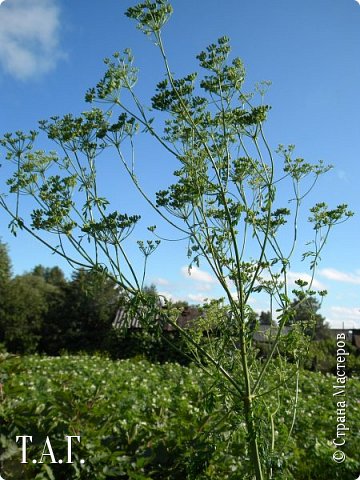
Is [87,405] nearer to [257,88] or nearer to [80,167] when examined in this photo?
[80,167]

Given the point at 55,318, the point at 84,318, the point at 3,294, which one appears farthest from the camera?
the point at 3,294

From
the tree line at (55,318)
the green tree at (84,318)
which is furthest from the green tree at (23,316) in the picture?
the green tree at (84,318)

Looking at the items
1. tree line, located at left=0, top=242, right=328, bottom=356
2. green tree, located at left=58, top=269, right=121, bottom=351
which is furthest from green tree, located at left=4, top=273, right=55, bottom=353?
green tree, located at left=58, top=269, right=121, bottom=351

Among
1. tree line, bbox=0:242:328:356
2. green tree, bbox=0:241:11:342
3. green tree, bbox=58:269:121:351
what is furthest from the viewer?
green tree, bbox=0:241:11:342

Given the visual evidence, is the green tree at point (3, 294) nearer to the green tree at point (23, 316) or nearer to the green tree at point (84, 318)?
the green tree at point (23, 316)

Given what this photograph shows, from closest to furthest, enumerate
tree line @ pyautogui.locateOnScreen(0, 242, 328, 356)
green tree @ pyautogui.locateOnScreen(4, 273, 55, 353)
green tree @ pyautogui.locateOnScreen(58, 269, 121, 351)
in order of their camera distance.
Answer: green tree @ pyautogui.locateOnScreen(58, 269, 121, 351) < tree line @ pyautogui.locateOnScreen(0, 242, 328, 356) < green tree @ pyautogui.locateOnScreen(4, 273, 55, 353)

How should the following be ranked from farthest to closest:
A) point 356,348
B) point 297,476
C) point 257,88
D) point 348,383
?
point 356,348
point 348,383
point 297,476
point 257,88

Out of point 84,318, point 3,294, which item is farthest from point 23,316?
point 84,318

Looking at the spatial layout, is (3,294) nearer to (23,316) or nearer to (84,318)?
(23,316)

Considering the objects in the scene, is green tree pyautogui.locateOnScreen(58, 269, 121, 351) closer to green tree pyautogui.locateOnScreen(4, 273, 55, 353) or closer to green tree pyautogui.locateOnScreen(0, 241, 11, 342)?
green tree pyautogui.locateOnScreen(4, 273, 55, 353)

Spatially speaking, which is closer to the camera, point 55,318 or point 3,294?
point 55,318

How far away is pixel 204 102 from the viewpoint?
126 inches

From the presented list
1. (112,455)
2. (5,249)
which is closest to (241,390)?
(112,455)

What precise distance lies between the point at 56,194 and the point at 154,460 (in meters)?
1.69
